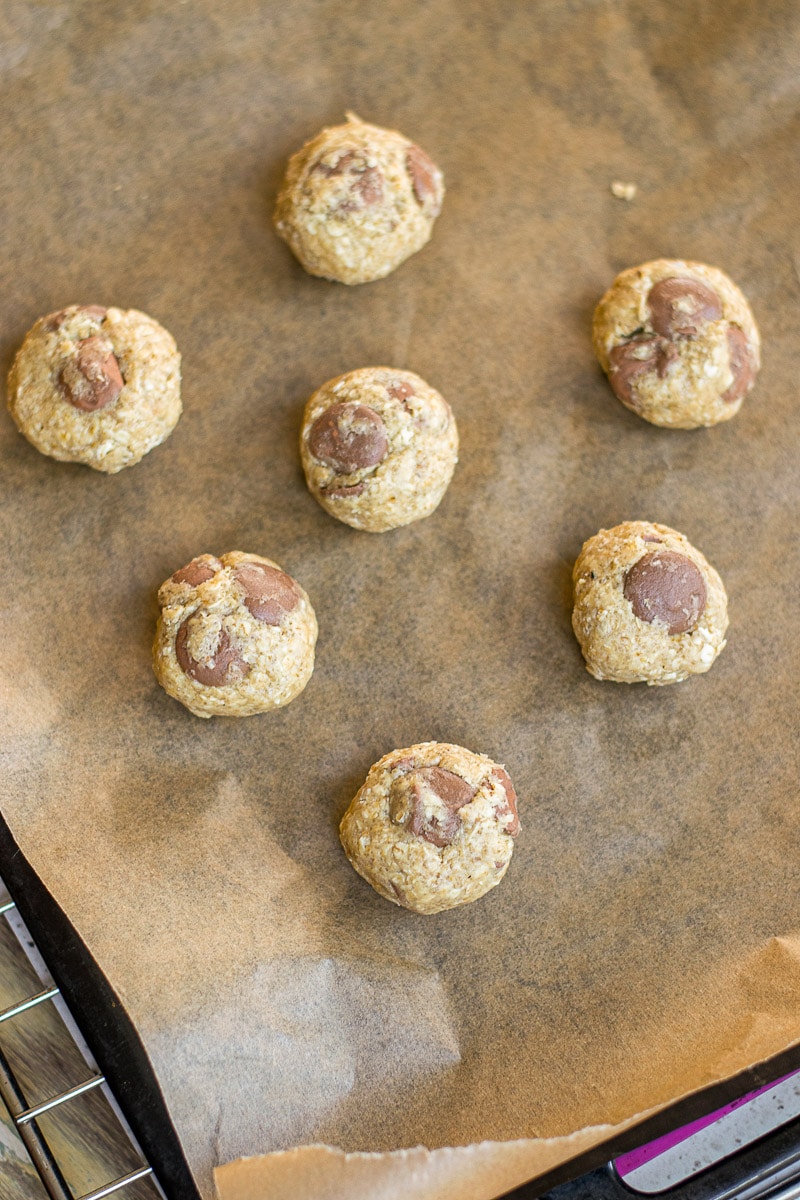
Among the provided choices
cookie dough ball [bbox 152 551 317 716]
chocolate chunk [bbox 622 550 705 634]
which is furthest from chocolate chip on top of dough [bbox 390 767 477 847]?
chocolate chunk [bbox 622 550 705 634]

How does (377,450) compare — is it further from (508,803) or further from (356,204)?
(508,803)

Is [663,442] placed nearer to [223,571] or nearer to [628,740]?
[628,740]

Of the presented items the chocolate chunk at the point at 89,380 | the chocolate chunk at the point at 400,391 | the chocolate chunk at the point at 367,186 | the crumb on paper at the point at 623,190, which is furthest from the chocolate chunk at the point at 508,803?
the crumb on paper at the point at 623,190

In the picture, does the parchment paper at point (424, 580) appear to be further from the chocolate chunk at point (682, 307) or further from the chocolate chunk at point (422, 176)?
the chocolate chunk at point (682, 307)

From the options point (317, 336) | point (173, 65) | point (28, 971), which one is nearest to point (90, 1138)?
point (28, 971)

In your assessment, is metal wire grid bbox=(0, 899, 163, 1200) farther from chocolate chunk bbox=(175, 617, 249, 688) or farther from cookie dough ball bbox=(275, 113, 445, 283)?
cookie dough ball bbox=(275, 113, 445, 283)
